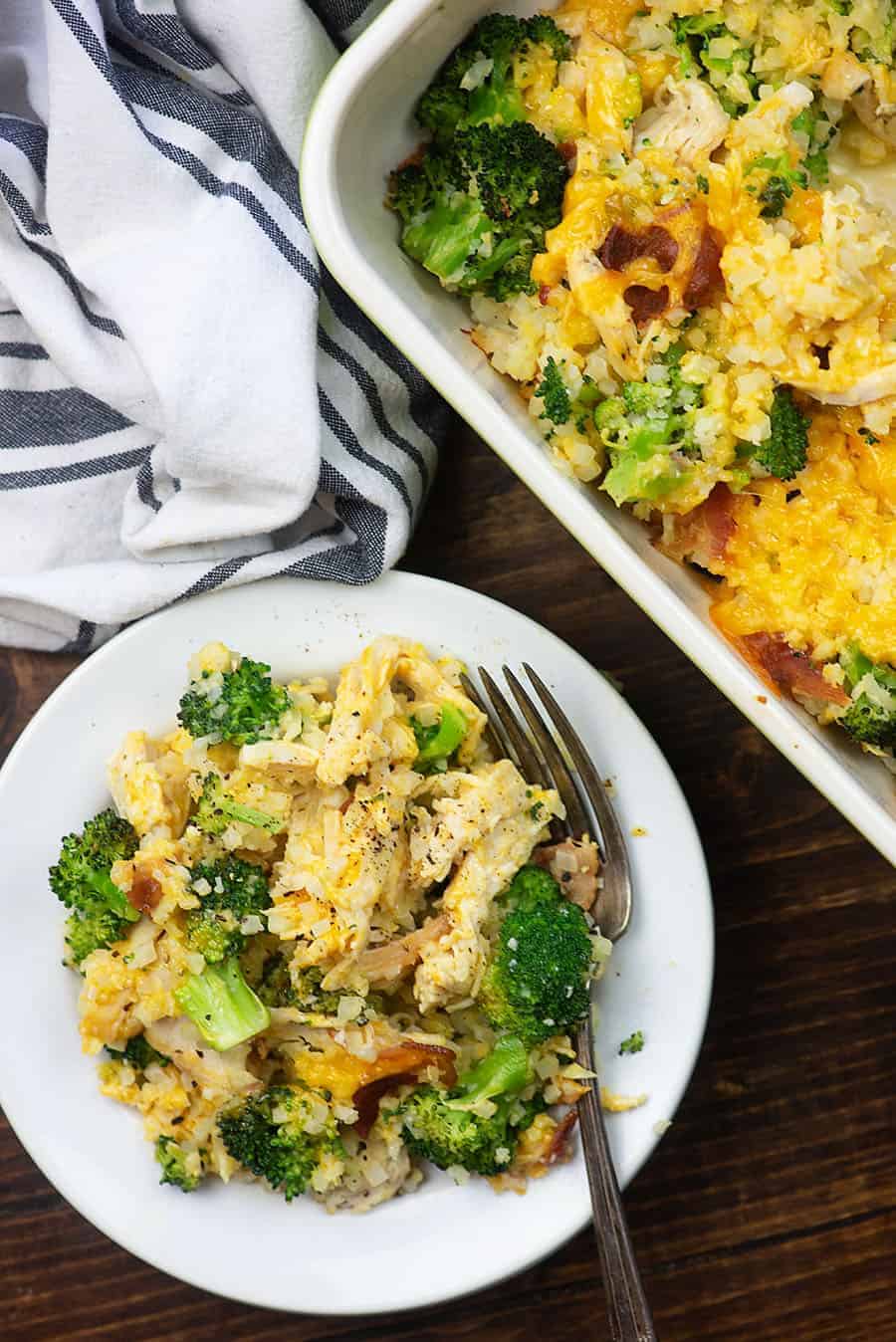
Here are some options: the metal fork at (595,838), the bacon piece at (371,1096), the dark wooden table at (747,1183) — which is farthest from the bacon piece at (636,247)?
the bacon piece at (371,1096)

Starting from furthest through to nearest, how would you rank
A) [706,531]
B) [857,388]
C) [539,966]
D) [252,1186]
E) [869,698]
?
[252,1186] < [539,966] < [706,531] < [869,698] < [857,388]

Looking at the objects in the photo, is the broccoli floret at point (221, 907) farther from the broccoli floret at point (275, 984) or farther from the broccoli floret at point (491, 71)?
the broccoli floret at point (491, 71)

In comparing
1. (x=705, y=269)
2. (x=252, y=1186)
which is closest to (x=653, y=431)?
(x=705, y=269)

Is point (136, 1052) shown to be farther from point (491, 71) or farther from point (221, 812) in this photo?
point (491, 71)

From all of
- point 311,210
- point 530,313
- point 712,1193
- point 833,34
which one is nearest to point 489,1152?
point 712,1193

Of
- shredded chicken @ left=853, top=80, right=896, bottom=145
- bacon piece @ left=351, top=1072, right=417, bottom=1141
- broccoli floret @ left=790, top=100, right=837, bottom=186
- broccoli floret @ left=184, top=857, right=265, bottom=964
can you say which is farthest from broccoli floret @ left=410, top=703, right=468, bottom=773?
shredded chicken @ left=853, top=80, right=896, bottom=145
